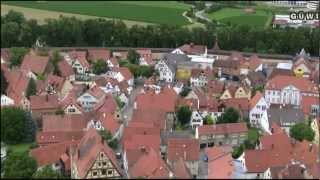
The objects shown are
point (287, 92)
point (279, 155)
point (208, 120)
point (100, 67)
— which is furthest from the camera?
point (100, 67)

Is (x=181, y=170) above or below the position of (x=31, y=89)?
below

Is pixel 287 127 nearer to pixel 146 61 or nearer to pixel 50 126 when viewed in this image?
pixel 50 126

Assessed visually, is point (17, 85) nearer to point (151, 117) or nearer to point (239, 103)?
point (151, 117)

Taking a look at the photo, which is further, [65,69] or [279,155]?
[65,69]

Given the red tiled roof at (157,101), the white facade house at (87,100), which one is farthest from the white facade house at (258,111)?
the white facade house at (87,100)

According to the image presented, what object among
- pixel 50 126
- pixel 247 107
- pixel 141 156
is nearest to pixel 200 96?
pixel 247 107

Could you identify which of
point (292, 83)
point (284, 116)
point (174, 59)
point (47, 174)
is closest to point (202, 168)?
point (47, 174)

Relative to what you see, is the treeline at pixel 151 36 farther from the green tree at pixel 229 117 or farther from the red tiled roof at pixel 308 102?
the green tree at pixel 229 117
